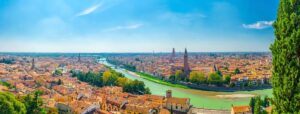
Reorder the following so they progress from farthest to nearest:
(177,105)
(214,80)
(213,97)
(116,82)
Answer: (214,80) → (116,82) → (213,97) → (177,105)

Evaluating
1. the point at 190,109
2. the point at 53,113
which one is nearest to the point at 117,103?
the point at 190,109

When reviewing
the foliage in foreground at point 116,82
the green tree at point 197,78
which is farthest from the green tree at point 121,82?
the green tree at point 197,78

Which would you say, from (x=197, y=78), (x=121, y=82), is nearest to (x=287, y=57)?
(x=121, y=82)

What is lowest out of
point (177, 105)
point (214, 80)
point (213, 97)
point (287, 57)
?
point (213, 97)

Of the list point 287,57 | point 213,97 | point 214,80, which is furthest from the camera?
point 214,80

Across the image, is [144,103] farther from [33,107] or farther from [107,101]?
[33,107]

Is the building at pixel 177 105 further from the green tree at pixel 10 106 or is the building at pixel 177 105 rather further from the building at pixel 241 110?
the green tree at pixel 10 106

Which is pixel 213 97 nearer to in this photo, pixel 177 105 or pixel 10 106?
pixel 177 105

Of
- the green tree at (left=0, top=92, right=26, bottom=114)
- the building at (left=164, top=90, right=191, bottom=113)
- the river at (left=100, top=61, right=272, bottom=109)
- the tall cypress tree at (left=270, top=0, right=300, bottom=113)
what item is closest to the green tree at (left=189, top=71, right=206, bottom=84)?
the river at (left=100, top=61, right=272, bottom=109)

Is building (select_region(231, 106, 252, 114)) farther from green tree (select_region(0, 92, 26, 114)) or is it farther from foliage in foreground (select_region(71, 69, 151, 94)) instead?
green tree (select_region(0, 92, 26, 114))
